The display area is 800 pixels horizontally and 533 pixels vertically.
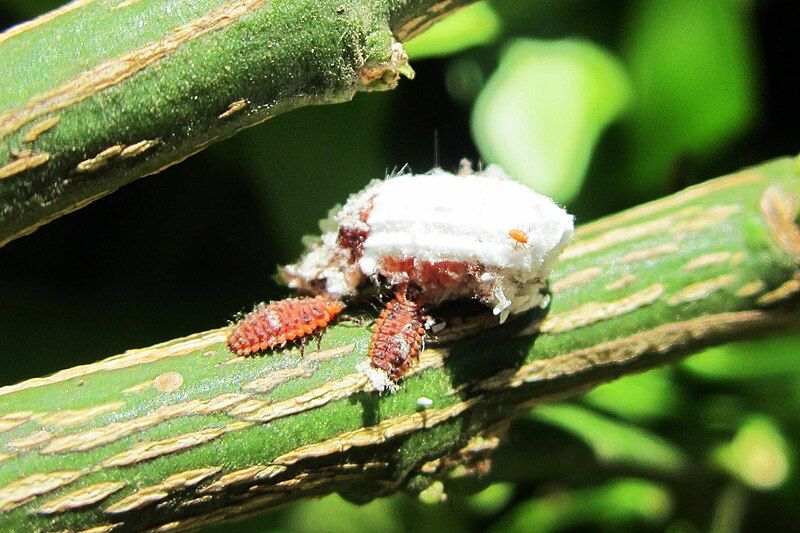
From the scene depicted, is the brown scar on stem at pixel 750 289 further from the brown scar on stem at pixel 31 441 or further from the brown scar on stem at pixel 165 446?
the brown scar on stem at pixel 31 441

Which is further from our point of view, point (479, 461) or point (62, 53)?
point (479, 461)

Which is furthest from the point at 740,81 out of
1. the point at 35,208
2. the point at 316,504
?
the point at 35,208

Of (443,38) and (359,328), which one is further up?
(443,38)

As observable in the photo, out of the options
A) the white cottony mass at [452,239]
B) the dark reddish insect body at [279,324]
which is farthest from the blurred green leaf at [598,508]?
the dark reddish insect body at [279,324]

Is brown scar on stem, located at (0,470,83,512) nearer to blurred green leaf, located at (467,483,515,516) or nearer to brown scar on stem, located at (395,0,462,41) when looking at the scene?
brown scar on stem, located at (395,0,462,41)

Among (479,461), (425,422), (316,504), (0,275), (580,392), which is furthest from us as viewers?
(316,504)

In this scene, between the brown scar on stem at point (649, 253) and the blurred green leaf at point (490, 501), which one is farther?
the blurred green leaf at point (490, 501)

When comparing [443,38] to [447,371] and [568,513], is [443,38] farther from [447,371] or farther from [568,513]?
[568,513]

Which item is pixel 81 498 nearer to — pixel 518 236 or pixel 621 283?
pixel 518 236
